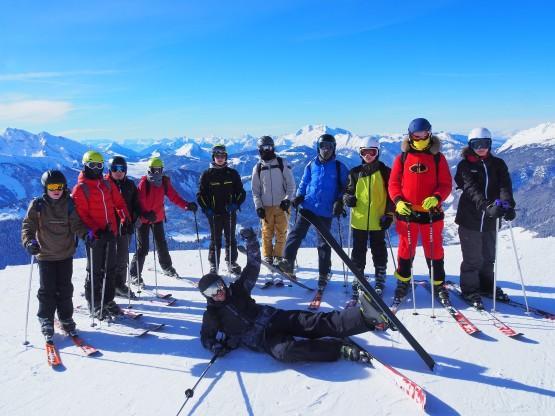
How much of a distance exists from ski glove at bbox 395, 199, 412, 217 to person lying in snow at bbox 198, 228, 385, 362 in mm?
1865

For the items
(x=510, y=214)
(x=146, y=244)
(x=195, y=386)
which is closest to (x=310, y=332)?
(x=195, y=386)

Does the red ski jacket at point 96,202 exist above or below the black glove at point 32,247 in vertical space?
above

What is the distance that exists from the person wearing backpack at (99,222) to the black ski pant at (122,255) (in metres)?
0.43

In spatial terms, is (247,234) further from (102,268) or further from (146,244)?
(146,244)

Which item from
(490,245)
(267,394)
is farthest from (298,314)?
(490,245)

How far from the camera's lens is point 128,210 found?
7191 millimetres

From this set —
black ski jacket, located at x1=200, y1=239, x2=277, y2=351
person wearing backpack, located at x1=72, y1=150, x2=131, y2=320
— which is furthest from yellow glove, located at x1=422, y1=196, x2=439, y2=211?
person wearing backpack, located at x1=72, y1=150, x2=131, y2=320

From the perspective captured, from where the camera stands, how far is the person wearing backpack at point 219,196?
7863 millimetres

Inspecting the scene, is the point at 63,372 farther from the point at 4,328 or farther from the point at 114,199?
the point at 114,199

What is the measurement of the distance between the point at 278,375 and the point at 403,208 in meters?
3.00

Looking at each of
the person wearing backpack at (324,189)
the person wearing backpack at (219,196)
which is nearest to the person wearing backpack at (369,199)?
the person wearing backpack at (324,189)

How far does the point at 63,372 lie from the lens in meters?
4.79

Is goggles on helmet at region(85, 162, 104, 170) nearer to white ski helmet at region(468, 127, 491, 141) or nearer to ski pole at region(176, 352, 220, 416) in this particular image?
ski pole at region(176, 352, 220, 416)

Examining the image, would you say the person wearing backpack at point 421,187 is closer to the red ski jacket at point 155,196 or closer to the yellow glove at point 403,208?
the yellow glove at point 403,208
